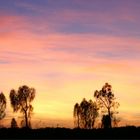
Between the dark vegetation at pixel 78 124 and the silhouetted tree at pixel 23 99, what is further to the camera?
the silhouetted tree at pixel 23 99

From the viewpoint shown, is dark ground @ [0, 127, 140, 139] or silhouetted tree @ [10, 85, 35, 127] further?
silhouetted tree @ [10, 85, 35, 127]

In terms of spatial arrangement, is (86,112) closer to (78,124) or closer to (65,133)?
(78,124)

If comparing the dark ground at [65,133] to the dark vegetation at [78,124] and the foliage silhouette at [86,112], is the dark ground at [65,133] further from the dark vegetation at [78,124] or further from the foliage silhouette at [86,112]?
the foliage silhouette at [86,112]

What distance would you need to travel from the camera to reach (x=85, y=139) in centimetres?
4912

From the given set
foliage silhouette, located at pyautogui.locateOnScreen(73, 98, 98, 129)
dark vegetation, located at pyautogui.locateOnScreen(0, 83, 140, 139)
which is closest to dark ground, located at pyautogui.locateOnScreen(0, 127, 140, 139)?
dark vegetation, located at pyautogui.locateOnScreen(0, 83, 140, 139)

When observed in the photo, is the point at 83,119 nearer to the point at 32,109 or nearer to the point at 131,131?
the point at 32,109

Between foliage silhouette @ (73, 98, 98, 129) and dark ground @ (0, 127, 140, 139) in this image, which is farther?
foliage silhouette @ (73, 98, 98, 129)

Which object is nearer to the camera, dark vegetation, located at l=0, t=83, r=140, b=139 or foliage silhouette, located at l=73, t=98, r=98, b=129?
dark vegetation, located at l=0, t=83, r=140, b=139

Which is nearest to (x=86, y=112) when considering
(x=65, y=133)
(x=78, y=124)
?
(x=78, y=124)

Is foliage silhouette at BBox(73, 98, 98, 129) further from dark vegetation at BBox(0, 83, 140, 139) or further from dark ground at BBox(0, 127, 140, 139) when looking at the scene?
dark ground at BBox(0, 127, 140, 139)

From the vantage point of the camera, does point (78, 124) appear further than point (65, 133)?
Yes

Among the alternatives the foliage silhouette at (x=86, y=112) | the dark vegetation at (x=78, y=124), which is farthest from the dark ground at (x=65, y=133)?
the foliage silhouette at (x=86, y=112)

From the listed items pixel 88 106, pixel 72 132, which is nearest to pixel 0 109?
pixel 88 106

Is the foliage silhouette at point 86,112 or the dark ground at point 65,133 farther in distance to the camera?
the foliage silhouette at point 86,112
